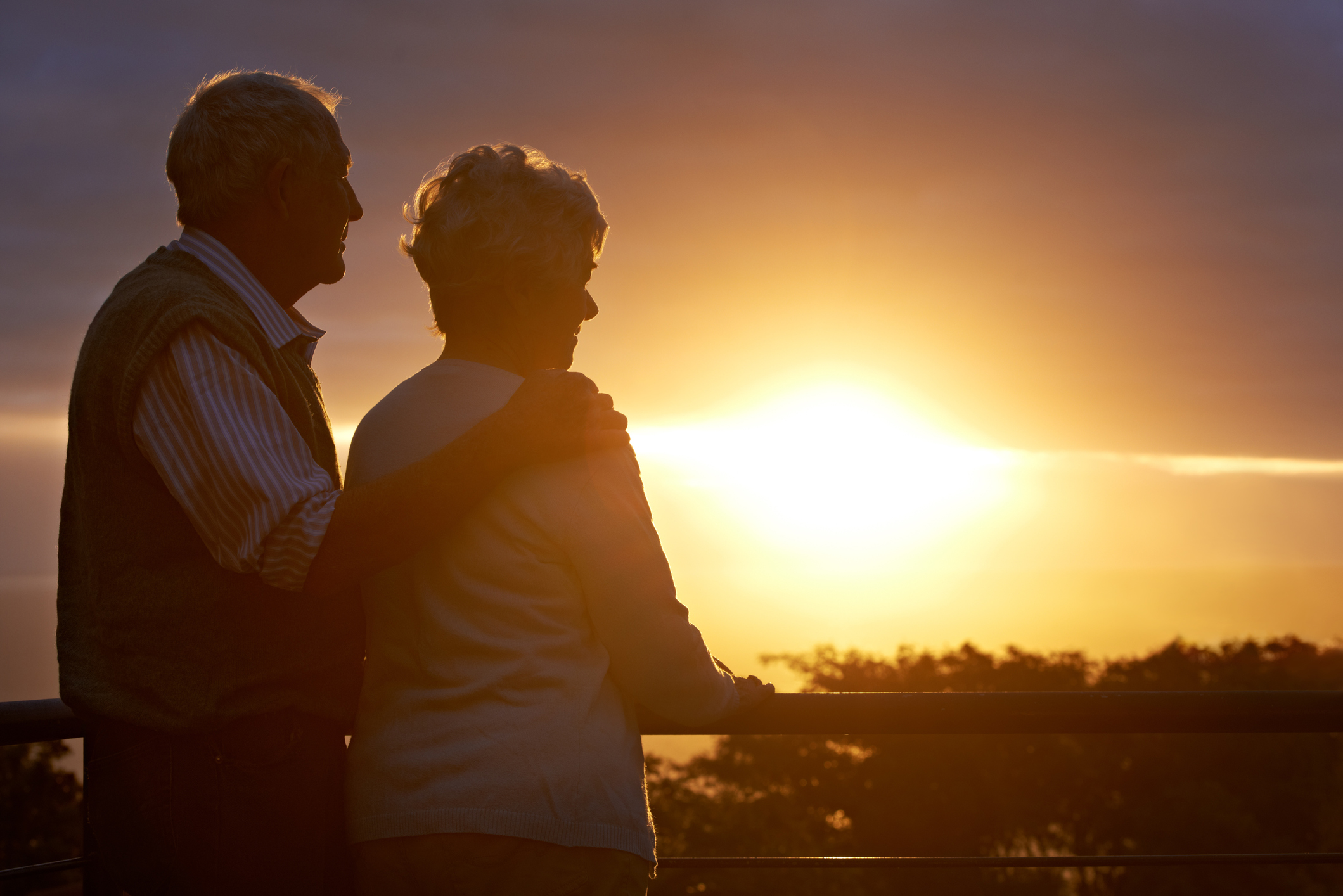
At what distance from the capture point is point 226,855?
1.46 meters

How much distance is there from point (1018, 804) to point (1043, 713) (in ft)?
102

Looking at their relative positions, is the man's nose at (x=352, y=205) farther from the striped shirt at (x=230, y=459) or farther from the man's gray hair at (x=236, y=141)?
the striped shirt at (x=230, y=459)

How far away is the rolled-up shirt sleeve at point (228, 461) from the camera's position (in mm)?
1339

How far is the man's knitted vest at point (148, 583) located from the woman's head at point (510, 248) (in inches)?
13.3

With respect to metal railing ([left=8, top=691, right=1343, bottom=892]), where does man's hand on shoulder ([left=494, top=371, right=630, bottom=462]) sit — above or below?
above

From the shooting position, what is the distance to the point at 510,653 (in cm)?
146

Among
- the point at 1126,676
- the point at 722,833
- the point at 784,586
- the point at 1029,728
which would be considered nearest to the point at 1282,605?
the point at 784,586

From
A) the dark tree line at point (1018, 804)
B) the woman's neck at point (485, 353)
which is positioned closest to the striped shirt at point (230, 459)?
the woman's neck at point (485, 353)

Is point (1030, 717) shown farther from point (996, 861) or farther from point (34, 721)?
point (34, 721)

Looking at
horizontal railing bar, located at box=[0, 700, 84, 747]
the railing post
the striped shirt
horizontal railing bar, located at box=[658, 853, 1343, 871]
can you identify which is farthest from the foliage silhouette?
the striped shirt

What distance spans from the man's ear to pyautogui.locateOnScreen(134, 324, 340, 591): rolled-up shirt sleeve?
0.39 m

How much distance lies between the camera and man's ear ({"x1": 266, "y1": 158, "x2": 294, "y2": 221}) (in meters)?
1.69

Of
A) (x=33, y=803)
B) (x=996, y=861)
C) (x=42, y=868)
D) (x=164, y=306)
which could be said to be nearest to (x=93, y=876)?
(x=42, y=868)

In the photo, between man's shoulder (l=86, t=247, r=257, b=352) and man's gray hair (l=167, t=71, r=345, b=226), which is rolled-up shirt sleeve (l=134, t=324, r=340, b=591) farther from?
man's gray hair (l=167, t=71, r=345, b=226)
